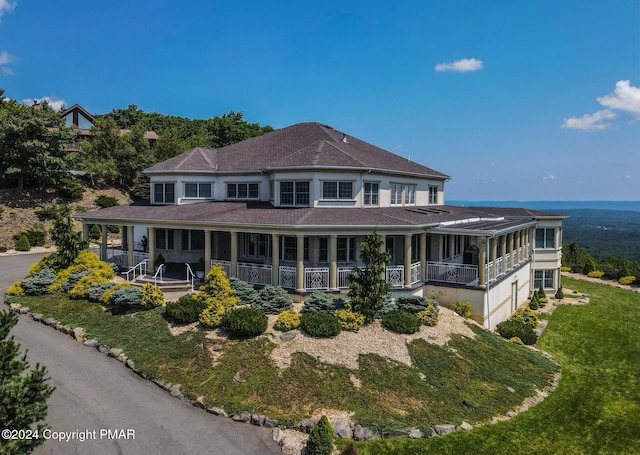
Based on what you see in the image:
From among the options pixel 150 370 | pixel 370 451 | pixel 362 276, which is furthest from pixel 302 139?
pixel 370 451

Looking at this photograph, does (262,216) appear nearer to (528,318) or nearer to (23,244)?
(528,318)

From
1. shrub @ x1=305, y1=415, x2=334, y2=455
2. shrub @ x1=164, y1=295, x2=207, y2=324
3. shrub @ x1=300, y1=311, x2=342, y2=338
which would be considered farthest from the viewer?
shrub @ x1=164, y1=295, x2=207, y2=324

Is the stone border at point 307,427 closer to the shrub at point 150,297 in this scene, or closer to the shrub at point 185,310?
the shrub at point 185,310

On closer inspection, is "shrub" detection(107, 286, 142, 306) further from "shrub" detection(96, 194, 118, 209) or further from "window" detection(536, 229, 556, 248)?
"shrub" detection(96, 194, 118, 209)

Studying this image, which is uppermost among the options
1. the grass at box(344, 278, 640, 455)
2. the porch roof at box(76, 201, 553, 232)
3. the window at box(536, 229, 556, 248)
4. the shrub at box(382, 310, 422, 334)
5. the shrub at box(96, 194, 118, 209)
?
the shrub at box(96, 194, 118, 209)

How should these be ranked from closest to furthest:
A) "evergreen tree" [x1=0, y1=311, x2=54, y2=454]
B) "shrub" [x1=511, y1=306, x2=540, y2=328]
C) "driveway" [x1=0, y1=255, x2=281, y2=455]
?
"evergreen tree" [x1=0, y1=311, x2=54, y2=454]
"driveway" [x1=0, y1=255, x2=281, y2=455]
"shrub" [x1=511, y1=306, x2=540, y2=328]

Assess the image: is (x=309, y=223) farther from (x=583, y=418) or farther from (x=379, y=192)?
(x=583, y=418)

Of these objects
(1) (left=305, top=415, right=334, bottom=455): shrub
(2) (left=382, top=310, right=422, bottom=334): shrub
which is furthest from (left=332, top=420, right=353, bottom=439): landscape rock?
(2) (left=382, top=310, right=422, bottom=334): shrub
